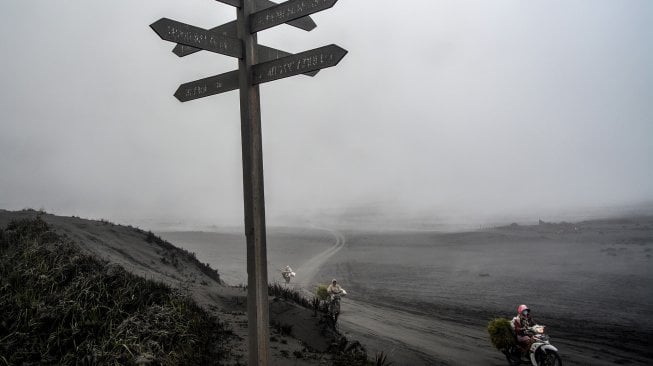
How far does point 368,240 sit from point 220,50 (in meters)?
47.5

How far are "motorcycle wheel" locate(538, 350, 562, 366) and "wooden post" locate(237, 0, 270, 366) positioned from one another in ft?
25.1

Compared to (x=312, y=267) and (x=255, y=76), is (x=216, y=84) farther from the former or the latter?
(x=312, y=267)

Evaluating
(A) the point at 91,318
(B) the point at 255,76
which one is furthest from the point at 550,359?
(A) the point at 91,318

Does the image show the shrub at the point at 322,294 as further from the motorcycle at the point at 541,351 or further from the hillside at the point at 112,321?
the motorcycle at the point at 541,351

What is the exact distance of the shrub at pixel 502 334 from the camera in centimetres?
1064

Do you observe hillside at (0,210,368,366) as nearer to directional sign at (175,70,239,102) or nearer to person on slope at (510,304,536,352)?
directional sign at (175,70,239,102)

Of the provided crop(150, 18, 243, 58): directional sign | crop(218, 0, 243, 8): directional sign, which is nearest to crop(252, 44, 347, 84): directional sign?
crop(150, 18, 243, 58): directional sign

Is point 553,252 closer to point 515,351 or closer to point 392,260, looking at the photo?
point 392,260

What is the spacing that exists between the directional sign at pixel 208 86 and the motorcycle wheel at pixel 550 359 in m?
9.23

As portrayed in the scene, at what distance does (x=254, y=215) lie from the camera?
4836 millimetres

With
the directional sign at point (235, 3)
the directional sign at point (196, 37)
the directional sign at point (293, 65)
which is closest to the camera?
the directional sign at point (196, 37)

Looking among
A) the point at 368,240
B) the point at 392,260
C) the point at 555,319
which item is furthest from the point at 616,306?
the point at 368,240

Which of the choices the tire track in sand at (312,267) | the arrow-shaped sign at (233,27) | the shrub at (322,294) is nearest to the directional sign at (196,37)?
the arrow-shaped sign at (233,27)

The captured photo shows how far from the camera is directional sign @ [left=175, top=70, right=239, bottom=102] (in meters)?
5.14
